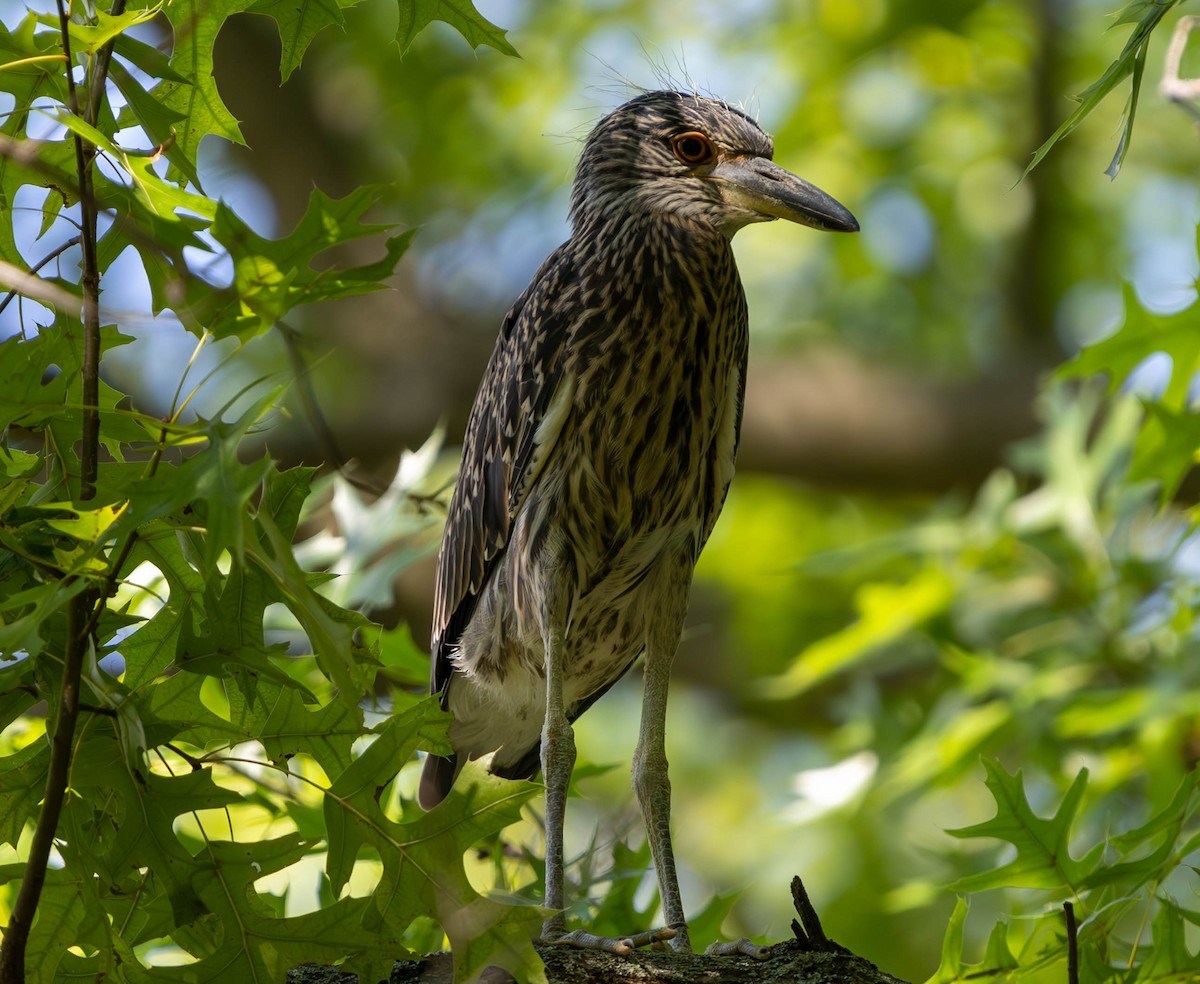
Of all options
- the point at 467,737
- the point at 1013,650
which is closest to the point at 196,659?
the point at 467,737

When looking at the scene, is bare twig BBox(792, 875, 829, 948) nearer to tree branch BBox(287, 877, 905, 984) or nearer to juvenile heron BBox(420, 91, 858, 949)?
tree branch BBox(287, 877, 905, 984)

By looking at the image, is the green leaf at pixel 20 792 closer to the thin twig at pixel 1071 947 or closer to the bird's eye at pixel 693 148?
the thin twig at pixel 1071 947

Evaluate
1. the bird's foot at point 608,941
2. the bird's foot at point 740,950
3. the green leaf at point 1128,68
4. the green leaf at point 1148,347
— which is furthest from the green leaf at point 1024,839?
the green leaf at point 1148,347

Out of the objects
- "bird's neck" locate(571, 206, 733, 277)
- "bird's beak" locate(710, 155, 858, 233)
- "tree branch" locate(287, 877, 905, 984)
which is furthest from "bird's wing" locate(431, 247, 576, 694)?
"tree branch" locate(287, 877, 905, 984)

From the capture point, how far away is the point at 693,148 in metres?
3.35

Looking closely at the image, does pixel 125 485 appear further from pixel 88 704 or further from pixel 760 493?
pixel 760 493

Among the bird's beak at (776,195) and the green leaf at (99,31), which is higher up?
the bird's beak at (776,195)

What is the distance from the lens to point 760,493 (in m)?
8.46

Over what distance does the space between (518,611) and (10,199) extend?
1.67 meters

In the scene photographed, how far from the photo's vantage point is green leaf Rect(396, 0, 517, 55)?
2.12m

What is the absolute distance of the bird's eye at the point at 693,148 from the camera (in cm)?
332

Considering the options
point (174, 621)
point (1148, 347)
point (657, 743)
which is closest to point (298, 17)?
point (174, 621)

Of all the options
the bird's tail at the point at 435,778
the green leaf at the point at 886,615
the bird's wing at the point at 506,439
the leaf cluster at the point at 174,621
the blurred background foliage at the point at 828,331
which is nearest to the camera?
the leaf cluster at the point at 174,621

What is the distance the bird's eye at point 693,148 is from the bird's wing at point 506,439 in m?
0.38
